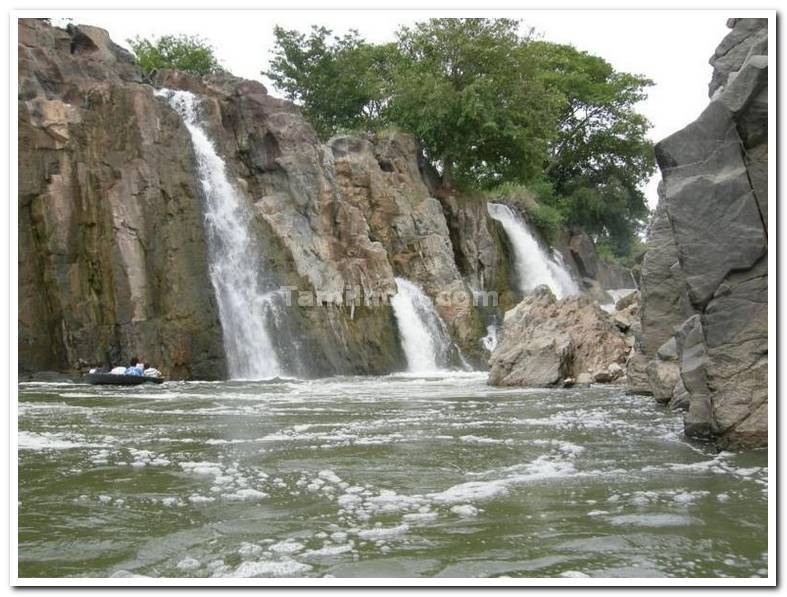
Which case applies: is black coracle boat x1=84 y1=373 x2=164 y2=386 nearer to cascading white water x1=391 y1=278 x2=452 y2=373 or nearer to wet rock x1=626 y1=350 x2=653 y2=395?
cascading white water x1=391 y1=278 x2=452 y2=373

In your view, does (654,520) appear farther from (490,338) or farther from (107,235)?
(490,338)

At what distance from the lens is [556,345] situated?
18.7 m

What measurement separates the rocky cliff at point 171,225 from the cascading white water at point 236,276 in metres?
0.43

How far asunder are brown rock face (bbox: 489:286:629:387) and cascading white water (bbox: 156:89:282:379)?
7.43 m

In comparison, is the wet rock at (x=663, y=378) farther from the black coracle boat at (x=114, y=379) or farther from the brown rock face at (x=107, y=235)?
the brown rock face at (x=107, y=235)

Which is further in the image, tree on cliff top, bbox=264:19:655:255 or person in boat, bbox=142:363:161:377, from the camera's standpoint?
tree on cliff top, bbox=264:19:655:255

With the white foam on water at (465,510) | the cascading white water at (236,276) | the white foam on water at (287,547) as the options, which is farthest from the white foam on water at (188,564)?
the cascading white water at (236,276)

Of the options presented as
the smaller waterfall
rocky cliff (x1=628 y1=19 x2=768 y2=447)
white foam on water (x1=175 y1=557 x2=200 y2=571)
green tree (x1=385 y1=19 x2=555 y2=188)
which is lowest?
white foam on water (x1=175 y1=557 x2=200 y2=571)

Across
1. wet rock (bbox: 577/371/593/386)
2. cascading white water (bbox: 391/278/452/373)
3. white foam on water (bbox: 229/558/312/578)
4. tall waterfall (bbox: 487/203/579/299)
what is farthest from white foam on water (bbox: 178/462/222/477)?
tall waterfall (bbox: 487/203/579/299)

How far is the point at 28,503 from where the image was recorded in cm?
632

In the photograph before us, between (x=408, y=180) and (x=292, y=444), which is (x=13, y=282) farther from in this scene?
(x=408, y=180)

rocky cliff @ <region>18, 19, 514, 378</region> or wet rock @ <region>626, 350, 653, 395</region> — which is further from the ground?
rocky cliff @ <region>18, 19, 514, 378</region>

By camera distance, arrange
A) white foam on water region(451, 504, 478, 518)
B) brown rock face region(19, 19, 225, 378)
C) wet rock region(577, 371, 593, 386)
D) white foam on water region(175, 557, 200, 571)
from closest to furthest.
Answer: white foam on water region(175, 557, 200, 571) → white foam on water region(451, 504, 478, 518) → wet rock region(577, 371, 593, 386) → brown rock face region(19, 19, 225, 378)

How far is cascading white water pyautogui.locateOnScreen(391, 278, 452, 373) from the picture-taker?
28.3m
